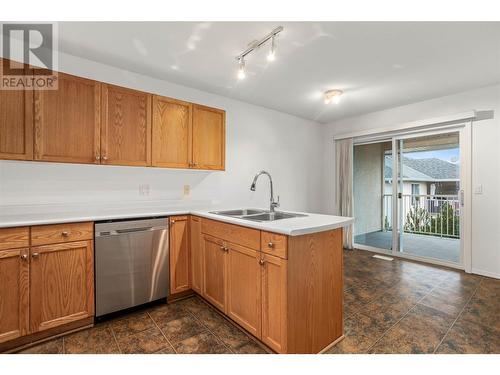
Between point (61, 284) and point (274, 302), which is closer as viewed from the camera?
point (274, 302)

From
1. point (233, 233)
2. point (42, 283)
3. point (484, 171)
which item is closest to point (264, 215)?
point (233, 233)

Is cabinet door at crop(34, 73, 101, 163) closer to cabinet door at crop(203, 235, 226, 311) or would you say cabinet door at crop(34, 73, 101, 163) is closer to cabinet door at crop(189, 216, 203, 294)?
cabinet door at crop(189, 216, 203, 294)

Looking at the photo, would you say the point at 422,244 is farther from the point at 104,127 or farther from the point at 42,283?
the point at 42,283

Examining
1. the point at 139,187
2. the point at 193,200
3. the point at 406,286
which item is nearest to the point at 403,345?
the point at 406,286

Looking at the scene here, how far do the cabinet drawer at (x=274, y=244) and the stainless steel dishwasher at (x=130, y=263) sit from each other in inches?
46.3

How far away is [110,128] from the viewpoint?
2.29m

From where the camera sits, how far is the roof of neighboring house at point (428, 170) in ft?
11.9

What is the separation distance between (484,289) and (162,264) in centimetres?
359

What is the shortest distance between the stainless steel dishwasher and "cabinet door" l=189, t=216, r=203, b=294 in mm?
265

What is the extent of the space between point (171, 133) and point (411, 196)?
14.3 feet

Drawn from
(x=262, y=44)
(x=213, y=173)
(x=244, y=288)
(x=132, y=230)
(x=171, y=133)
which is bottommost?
(x=244, y=288)

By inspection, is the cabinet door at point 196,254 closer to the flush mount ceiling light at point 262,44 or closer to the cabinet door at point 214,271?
the cabinet door at point 214,271

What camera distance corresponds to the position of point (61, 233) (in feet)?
6.10
